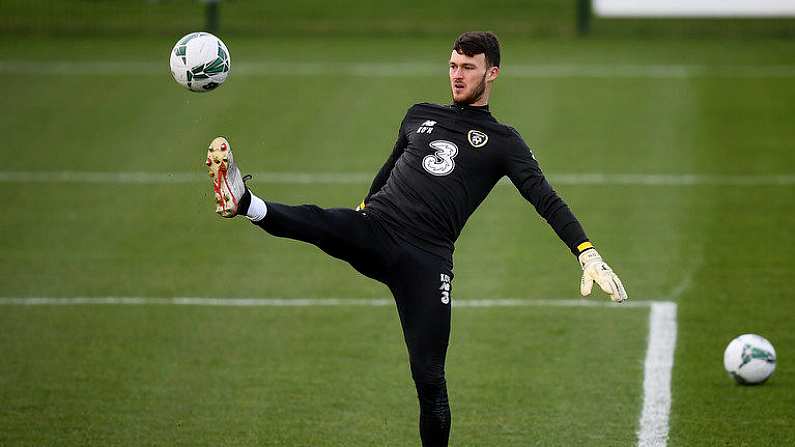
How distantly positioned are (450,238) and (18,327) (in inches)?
214

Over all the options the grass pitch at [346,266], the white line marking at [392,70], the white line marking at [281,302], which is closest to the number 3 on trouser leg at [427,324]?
the grass pitch at [346,266]

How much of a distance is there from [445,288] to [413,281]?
0.66 ft

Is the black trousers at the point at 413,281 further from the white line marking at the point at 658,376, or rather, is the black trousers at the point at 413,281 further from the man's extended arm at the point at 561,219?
the white line marking at the point at 658,376

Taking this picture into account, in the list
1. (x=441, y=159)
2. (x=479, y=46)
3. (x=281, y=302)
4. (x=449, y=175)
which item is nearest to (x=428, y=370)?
(x=449, y=175)

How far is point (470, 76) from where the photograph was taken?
8.05 metres

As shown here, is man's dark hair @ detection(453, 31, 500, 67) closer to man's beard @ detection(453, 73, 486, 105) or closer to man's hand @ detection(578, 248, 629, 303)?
man's beard @ detection(453, 73, 486, 105)

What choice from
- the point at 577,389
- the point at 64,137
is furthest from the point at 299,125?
the point at 577,389

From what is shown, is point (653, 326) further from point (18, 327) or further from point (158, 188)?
point (158, 188)

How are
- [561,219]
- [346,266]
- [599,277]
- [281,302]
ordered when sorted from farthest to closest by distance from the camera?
[346,266], [281,302], [561,219], [599,277]

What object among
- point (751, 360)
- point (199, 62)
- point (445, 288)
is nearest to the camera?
point (445, 288)

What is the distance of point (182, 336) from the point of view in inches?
463

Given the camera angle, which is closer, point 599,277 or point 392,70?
point 599,277

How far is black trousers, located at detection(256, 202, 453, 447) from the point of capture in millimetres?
7855

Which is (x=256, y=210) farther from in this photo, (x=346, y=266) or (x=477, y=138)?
(x=346, y=266)
